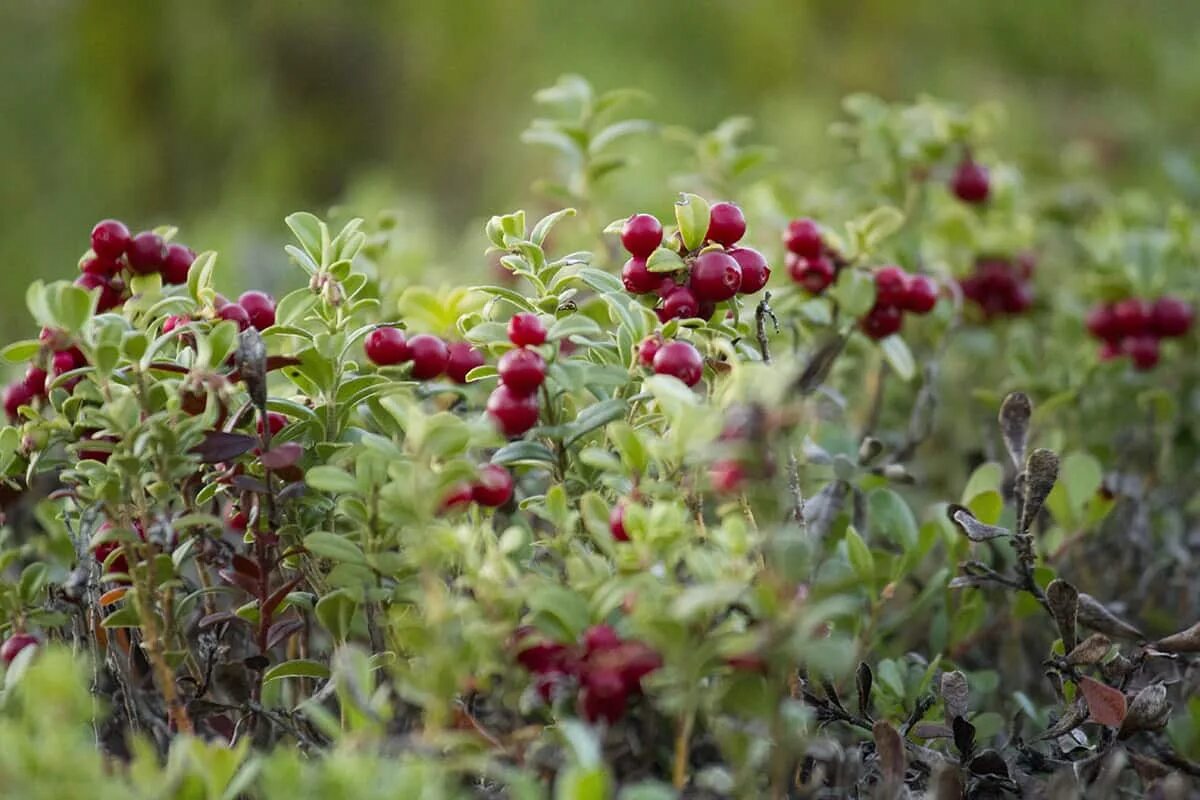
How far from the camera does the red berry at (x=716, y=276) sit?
2.81ft

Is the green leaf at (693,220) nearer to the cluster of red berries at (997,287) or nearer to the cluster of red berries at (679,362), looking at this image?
the cluster of red berries at (679,362)

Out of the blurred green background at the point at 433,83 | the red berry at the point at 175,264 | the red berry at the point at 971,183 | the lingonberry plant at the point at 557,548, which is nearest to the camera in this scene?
the lingonberry plant at the point at 557,548

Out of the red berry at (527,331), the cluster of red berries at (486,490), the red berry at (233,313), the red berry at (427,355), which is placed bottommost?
the cluster of red berries at (486,490)

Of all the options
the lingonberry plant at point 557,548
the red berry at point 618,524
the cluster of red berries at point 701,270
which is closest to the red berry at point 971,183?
the lingonberry plant at point 557,548

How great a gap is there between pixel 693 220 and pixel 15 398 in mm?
514

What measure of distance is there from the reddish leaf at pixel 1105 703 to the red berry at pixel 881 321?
0.41m

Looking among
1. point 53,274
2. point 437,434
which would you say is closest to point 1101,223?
point 437,434

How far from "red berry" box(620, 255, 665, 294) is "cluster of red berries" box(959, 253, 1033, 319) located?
2.49 ft

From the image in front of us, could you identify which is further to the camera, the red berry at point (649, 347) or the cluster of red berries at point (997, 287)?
the cluster of red berries at point (997, 287)

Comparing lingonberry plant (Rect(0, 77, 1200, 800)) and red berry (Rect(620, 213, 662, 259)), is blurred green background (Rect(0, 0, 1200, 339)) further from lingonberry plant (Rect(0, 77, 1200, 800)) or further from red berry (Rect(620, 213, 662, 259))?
red berry (Rect(620, 213, 662, 259))

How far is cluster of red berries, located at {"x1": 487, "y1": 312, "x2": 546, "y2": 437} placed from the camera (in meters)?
0.79

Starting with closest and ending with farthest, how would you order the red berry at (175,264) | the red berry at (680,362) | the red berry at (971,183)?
the red berry at (680,362), the red berry at (175,264), the red berry at (971,183)

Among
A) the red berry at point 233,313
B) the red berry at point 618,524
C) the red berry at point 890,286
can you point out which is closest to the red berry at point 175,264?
the red berry at point 233,313

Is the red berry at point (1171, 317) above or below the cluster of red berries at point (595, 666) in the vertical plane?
above
